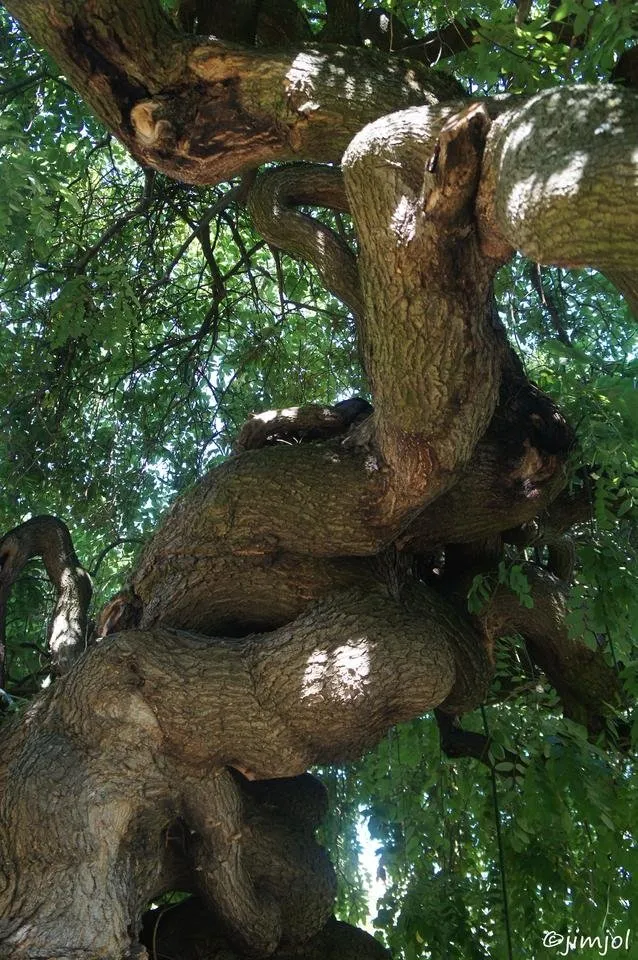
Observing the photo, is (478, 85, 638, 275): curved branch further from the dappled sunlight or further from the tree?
the dappled sunlight

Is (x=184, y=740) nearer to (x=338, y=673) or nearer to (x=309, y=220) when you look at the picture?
(x=338, y=673)

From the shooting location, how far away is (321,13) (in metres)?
5.84

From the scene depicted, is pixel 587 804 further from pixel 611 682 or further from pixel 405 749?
pixel 405 749

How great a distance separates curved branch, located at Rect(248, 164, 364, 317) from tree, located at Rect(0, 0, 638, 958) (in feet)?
0.06

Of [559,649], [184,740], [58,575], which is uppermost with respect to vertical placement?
[58,575]

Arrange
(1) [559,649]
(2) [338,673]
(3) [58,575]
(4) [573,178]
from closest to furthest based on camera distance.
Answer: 1. (4) [573,178]
2. (2) [338,673]
3. (1) [559,649]
4. (3) [58,575]

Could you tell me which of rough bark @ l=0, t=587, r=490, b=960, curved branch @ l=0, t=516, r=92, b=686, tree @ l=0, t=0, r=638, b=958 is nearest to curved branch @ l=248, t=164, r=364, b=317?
tree @ l=0, t=0, r=638, b=958

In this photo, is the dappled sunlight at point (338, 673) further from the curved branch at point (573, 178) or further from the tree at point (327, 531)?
the curved branch at point (573, 178)

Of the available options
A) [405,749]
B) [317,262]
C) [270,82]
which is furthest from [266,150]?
[405,749]

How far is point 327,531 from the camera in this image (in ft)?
12.8

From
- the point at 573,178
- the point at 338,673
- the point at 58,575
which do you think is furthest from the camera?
the point at 58,575

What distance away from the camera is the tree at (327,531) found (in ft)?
10.0

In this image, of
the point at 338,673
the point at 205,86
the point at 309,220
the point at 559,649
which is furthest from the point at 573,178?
the point at 559,649

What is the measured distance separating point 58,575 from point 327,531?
166 cm
